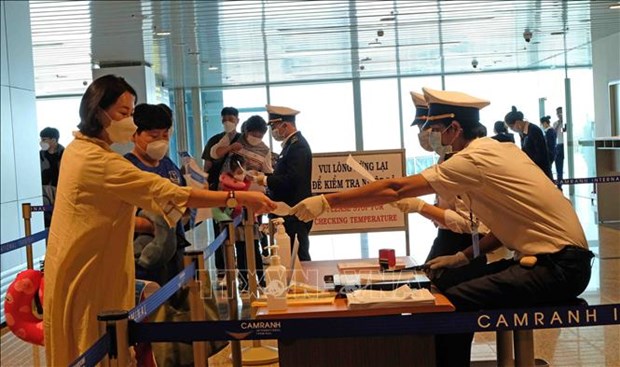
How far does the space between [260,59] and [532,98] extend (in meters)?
9.25

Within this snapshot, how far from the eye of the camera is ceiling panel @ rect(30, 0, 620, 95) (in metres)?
9.88

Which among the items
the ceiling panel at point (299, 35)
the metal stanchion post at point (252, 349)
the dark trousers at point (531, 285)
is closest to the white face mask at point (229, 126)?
the metal stanchion post at point (252, 349)

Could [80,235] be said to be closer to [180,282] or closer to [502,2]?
[180,282]

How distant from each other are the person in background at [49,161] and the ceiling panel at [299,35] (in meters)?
1.68

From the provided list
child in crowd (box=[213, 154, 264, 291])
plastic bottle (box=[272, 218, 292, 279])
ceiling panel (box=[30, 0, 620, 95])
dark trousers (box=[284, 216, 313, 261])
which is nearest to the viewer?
plastic bottle (box=[272, 218, 292, 279])

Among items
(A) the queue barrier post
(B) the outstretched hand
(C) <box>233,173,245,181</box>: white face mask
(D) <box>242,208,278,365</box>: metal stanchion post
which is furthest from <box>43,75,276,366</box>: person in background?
(C) <box>233,173,245,181</box>: white face mask

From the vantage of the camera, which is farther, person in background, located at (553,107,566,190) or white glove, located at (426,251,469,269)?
person in background, located at (553,107,566,190)

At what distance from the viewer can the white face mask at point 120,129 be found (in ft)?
8.65

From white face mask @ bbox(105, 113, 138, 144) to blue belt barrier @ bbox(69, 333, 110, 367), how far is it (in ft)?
3.00

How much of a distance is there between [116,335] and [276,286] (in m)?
0.72

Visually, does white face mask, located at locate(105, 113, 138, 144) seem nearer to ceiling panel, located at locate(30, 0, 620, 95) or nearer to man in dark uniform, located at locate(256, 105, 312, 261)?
man in dark uniform, located at locate(256, 105, 312, 261)

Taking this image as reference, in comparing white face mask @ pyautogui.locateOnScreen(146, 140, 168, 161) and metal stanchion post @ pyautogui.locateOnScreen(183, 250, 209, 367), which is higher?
white face mask @ pyautogui.locateOnScreen(146, 140, 168, 161)

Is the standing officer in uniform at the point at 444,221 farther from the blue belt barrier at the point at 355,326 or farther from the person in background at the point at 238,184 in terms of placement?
the person in background at the point at 238,184

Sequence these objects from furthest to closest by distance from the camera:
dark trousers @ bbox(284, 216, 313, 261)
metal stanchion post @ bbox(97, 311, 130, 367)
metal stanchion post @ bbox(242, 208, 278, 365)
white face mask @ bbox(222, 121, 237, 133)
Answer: white face mask @ bbox(222, 121, 237, 133) → dark trousers @ bbox(284, 216, 313, 261) → metal stanchion post @ bbox(242, 208, 278, 365) → metal stanchion post @ bbox(97, 311, 130, 367)
